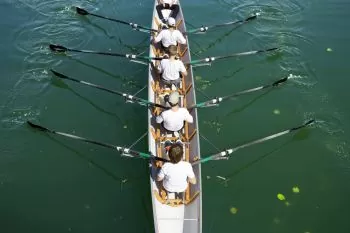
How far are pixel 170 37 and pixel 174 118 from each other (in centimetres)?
452

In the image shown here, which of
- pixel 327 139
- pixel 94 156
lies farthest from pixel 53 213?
pixel 327 139

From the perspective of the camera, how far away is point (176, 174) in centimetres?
897

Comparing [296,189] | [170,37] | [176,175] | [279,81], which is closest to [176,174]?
[176,175]

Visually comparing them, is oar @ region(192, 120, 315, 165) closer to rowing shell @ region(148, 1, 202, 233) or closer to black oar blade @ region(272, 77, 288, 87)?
rowing shell @ region(148, 1, 202, 233)

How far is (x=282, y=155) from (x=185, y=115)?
11.5ft

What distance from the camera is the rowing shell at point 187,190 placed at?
9.26 m

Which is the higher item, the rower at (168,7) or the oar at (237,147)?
the rower at (168,7)

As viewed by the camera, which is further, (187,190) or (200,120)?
(200,120)

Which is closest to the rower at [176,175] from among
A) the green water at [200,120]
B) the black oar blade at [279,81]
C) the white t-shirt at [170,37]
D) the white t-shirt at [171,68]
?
the green water at [200,120]

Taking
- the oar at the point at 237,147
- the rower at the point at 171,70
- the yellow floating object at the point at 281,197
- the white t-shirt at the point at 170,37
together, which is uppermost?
the white t-shirt at the point at 170,37

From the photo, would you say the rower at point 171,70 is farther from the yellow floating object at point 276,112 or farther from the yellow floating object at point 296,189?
the yellow floating object at point 296,189

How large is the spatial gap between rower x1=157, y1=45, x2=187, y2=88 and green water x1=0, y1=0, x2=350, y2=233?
1.50 metres

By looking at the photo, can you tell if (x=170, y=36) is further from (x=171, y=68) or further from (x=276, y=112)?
(x=276, y=112)

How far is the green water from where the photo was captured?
34.1 ft
